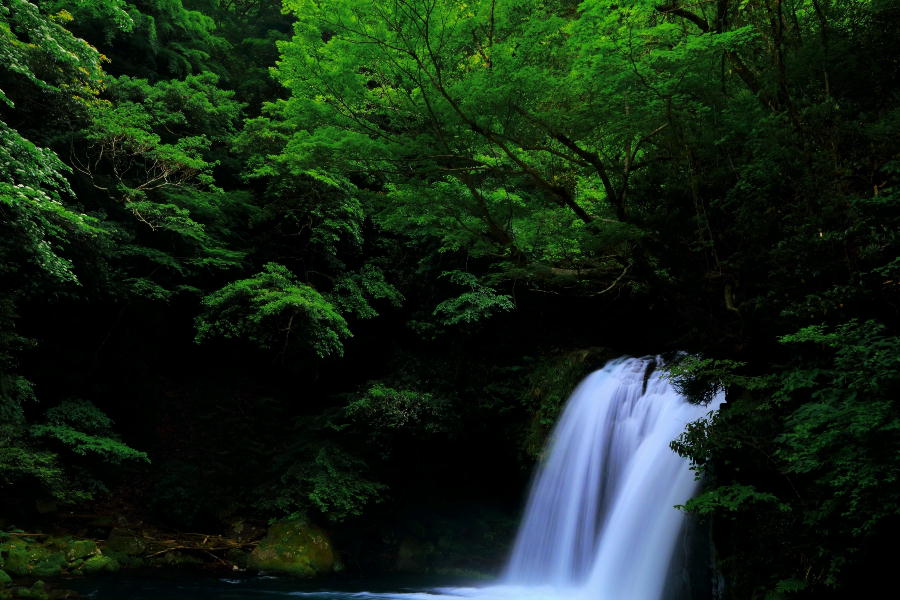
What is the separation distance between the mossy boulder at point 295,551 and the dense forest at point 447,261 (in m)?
0.40

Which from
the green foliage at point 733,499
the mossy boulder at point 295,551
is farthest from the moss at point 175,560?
the green foliage at point 733,499

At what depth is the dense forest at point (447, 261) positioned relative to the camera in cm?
456

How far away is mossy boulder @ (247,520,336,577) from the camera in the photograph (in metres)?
10.1

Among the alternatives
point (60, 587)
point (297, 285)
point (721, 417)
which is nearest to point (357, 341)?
point (297, 285)

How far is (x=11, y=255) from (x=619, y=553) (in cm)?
967

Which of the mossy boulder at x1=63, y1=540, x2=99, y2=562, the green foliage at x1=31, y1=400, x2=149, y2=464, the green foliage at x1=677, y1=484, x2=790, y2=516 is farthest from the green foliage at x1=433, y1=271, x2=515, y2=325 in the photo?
the mossy boulder at x1=63, y1=540, x2=99, y2=562

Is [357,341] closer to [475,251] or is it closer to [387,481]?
[387,481]

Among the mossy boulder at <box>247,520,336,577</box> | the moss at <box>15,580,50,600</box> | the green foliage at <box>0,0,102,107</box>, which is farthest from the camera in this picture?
the mossy boulder at <box>247,520,336,577</box>

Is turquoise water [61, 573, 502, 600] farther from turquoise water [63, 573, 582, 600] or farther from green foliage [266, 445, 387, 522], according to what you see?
green foliage [266, 445, 387, 522]

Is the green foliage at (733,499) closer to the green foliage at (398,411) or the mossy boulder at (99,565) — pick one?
the green foliage at (398,411)

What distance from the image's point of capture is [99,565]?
881 centimetres

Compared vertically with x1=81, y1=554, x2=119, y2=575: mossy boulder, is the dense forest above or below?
above

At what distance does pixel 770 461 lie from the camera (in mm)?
4668

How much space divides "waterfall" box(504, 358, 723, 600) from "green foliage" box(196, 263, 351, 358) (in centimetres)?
445
